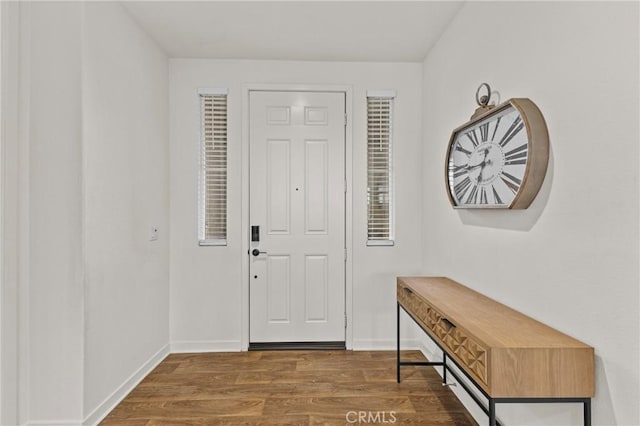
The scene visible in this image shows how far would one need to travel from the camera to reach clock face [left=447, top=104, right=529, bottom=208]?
1.70 m

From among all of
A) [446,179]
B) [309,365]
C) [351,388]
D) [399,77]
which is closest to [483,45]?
[446,179]

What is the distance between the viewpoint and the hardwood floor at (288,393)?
2.26m

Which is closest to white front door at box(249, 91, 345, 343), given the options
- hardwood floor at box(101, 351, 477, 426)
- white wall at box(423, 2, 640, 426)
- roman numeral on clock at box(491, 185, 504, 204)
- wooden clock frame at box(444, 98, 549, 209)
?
hardwood floor at box(101, 351, 477, 426)

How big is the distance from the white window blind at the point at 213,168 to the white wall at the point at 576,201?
213 centimetres

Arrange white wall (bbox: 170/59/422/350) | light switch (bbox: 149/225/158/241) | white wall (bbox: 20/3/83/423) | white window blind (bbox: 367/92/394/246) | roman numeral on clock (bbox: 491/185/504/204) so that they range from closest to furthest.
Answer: roman numeral on clock (bbox: 491/185/504/204), white wall (bbox: 20/3/83/423), light switch (bbox: 149/225/158/241), white wall (bbox: 170/59/422/350), white window blind (bbox: 367/92/394/246)

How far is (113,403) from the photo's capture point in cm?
238

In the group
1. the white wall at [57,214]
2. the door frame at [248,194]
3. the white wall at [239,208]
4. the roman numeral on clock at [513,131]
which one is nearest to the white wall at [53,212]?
the white wall at [57,214]

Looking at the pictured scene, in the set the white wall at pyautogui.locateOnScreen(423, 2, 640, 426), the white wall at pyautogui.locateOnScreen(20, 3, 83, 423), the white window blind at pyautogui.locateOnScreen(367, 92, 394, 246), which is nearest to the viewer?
the white wall at pyautogui.locateOnScreen(423, 2, 640, 426)

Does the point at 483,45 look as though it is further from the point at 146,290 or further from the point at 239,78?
the point at 146,290

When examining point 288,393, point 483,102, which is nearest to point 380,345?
point 288,393

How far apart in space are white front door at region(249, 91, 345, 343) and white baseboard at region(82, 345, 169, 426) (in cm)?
77

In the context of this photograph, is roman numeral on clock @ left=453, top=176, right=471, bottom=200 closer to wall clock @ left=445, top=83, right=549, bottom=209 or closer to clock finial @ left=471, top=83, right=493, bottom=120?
wall clock @ left=445, top=83, right=549, bottom=209

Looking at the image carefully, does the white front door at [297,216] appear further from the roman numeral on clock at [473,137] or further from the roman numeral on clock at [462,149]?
the roman numeral on clock at [473,137]

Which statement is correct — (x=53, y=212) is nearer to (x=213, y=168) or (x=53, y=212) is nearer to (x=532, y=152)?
(x=213, y=168)
